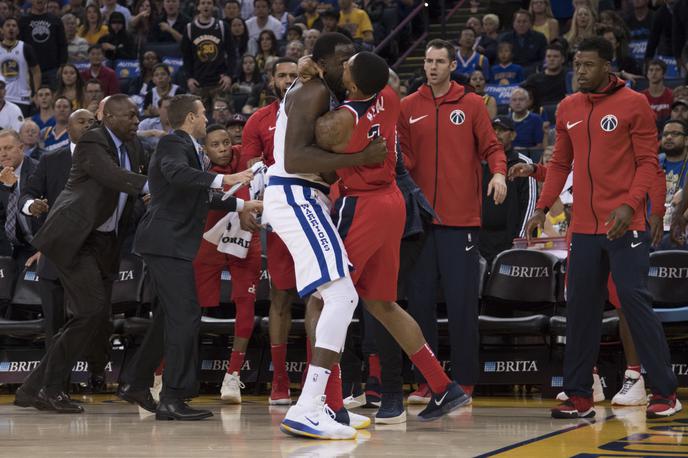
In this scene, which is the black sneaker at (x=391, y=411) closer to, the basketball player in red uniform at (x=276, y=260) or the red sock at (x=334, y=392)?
the red sock at (x=334, y=392)

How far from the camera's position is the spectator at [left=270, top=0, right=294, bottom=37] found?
55.1 feet

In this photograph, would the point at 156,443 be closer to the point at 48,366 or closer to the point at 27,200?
the point at 48,366

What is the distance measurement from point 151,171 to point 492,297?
3.00m

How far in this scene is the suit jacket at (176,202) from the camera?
263 inches

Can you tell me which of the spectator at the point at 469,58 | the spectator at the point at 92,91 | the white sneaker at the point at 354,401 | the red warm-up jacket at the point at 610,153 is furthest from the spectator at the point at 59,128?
the red warm-up jacket at the point at 610,153

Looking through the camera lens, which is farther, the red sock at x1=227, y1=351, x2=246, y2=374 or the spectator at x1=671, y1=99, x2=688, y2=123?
the spectator at x1=671, y1=99, x2=688, y2=123

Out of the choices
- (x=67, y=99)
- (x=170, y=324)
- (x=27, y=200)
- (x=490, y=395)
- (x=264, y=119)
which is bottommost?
(x=490, y=395)

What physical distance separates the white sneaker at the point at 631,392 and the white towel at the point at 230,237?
268cm

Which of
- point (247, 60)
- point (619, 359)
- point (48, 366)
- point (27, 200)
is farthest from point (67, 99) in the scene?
point (619, 359)

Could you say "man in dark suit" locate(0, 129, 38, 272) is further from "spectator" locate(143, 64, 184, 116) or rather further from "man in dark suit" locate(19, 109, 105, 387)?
"spectator" locate(143, 64, 184, 116)

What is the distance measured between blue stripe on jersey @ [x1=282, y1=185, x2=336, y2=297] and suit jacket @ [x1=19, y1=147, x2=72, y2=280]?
3.02 metres

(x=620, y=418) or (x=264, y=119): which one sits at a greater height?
(x=264, y=119)

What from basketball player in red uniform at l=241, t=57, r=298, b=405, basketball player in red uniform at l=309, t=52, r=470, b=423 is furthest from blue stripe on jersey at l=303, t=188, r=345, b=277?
basketball player in red uniform at l=241, t=57, r=298, b=405

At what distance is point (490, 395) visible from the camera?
866cm
